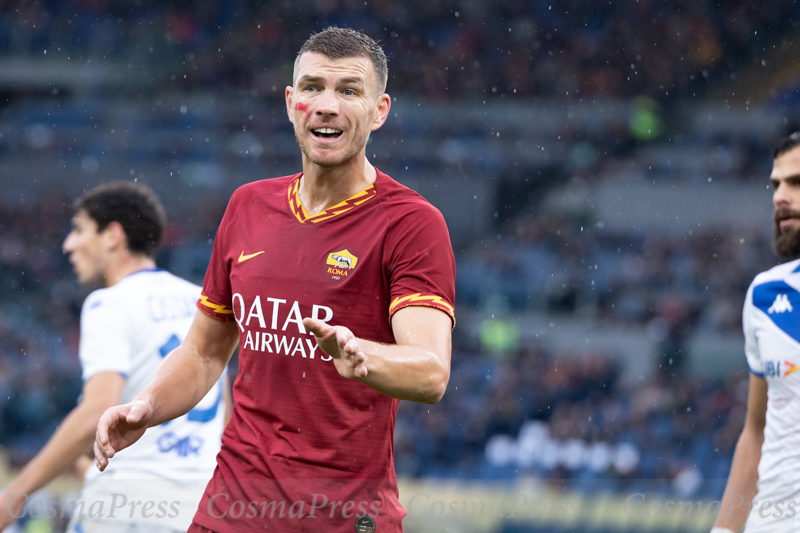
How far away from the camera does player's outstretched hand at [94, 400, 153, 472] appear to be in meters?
2.56

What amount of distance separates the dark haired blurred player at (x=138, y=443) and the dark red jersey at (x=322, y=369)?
1316 mm

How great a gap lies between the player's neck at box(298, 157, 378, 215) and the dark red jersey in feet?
0.15

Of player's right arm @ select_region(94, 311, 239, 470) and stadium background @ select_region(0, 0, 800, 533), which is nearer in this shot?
player's right arm @ select_region(94, 311, 239, 470)

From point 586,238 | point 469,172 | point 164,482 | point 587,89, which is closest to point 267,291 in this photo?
point 164,482

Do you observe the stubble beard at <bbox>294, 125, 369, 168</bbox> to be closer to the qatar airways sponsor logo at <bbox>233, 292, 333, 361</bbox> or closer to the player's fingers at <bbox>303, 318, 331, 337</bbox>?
the qatar airways sponsor logo at <bbox>233, 292, 333, 361</bbox>

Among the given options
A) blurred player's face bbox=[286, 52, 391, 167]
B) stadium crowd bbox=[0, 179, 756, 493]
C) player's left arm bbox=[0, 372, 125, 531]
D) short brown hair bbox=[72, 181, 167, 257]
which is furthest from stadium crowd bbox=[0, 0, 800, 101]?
blurred player's face bbox=[286, 52, 391, 167]

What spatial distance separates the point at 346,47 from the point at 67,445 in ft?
7.12

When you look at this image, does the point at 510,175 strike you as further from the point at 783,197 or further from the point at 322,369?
the point at 322,369

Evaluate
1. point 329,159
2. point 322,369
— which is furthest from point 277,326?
point 329,159

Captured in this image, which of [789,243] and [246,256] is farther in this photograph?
[789,243]

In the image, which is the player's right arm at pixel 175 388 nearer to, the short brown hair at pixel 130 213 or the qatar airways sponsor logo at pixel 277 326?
the qatar airways sponsor logo at pixel 277 326

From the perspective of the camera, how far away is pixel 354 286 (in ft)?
8.87

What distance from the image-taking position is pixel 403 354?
235 cm

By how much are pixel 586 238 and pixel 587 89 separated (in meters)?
4.42
